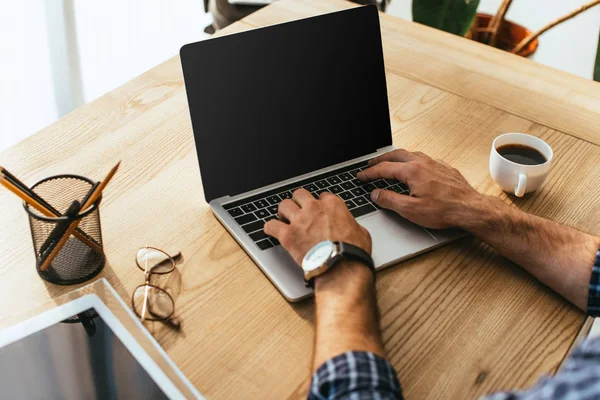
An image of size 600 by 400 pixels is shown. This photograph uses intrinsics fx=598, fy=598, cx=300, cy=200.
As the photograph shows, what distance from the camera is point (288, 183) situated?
3.20 ft

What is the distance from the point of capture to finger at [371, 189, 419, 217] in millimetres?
916

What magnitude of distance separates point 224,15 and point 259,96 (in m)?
1.25

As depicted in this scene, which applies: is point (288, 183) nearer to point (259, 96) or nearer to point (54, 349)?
point (259, 96)

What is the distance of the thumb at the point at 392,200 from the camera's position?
917mm

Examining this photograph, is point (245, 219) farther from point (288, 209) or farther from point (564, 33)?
point (564, 33)

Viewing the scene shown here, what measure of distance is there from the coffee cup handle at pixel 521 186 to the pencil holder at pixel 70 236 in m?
0.66

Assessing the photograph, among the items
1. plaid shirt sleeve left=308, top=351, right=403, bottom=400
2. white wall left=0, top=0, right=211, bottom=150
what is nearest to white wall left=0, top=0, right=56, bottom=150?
white wall left=0, top=0, right=211, bottom=150

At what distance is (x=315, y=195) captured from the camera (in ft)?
3.16

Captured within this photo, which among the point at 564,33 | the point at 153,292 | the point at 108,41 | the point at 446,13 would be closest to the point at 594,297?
the point at 153,292

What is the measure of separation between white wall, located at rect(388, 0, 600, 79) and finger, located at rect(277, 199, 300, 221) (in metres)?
2.29

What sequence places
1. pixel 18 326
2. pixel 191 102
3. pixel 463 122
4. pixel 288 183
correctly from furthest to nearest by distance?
pixel 463 122, pixel 288 183, pixel 191 102, pixel 18 326

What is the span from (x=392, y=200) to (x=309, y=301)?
0.72ft

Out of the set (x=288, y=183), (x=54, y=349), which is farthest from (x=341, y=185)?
(x=54, y=349)

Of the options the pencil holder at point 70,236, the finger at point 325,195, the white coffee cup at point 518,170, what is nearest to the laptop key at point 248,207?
the finger at point 325,195
